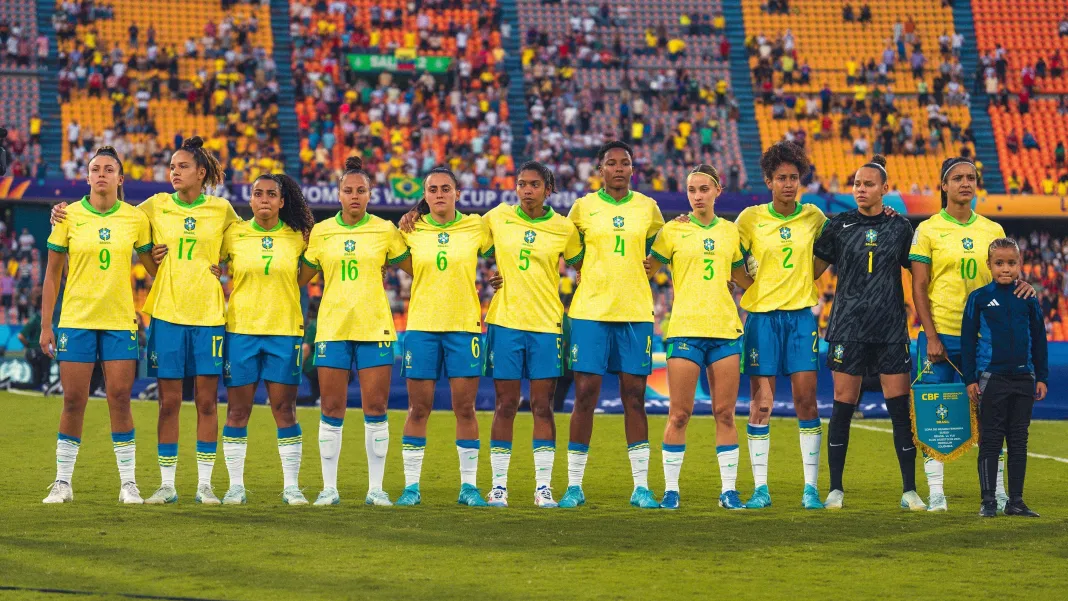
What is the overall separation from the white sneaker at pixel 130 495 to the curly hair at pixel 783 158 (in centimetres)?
470

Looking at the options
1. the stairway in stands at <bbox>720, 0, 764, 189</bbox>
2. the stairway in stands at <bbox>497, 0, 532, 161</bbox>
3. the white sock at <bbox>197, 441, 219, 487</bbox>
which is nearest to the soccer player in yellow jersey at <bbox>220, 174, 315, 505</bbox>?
the white sock at <bbox>197, 441, 219, 487</bbox>

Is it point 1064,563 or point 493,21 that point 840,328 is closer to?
point 1064,563

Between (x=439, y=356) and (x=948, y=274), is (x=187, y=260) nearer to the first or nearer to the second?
(x=439, y=356)

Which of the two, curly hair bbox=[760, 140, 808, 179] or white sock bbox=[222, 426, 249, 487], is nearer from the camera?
white sock bbox=[222, 426, 249, 487]

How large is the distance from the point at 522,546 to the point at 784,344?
2641 mm

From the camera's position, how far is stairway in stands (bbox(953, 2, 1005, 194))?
36.9 meters

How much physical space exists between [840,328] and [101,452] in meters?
7.19

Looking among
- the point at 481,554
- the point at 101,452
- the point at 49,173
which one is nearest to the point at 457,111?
the point at 49,173

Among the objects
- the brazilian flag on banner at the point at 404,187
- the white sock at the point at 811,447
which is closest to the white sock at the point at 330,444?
the white sock at the point at 811,447

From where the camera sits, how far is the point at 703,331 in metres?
9.06

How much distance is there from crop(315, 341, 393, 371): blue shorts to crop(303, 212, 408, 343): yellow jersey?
0.05 meters

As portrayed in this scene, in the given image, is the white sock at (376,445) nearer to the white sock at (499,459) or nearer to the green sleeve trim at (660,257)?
the white sock at (499,459)

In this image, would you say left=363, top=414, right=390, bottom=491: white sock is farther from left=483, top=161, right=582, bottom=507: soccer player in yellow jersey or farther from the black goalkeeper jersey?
the black goalkeeper jersey

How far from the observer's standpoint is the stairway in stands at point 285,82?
34.7m
